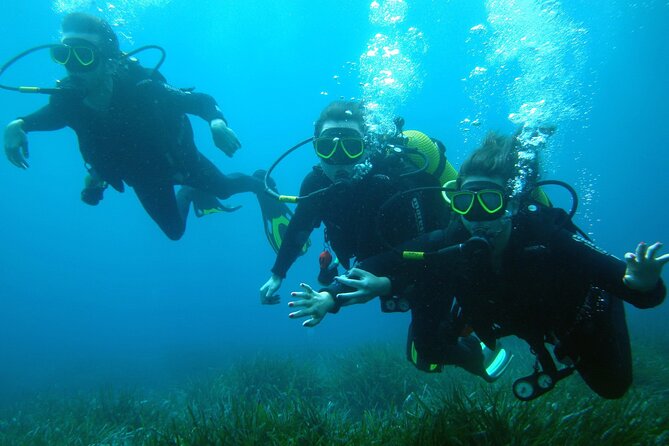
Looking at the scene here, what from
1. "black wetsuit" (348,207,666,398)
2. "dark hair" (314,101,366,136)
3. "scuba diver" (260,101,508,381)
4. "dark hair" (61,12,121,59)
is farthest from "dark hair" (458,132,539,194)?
"dark hair" (61,12,121,59)

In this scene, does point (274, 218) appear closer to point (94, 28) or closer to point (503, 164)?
point (94, 28)

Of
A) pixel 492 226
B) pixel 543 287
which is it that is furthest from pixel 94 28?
pixel 543 287

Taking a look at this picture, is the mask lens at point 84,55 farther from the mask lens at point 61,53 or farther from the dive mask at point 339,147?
the dive mask at point 339,147

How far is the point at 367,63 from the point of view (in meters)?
57.2

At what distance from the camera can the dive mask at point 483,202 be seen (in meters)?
3.14

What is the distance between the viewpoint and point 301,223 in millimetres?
4777

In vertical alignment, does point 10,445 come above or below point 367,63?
below

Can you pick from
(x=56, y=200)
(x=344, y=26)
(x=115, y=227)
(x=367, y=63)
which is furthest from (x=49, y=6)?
(x=115, y=227)

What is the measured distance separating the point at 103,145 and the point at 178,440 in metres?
4.25

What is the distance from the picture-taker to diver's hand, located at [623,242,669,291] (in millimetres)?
2521

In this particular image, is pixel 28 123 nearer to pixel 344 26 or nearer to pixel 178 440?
pixel 178 440

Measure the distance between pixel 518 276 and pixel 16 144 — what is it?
19.9 feet

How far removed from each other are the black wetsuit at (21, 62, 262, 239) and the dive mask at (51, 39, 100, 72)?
39 cm

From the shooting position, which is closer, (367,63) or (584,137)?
(367,63)
